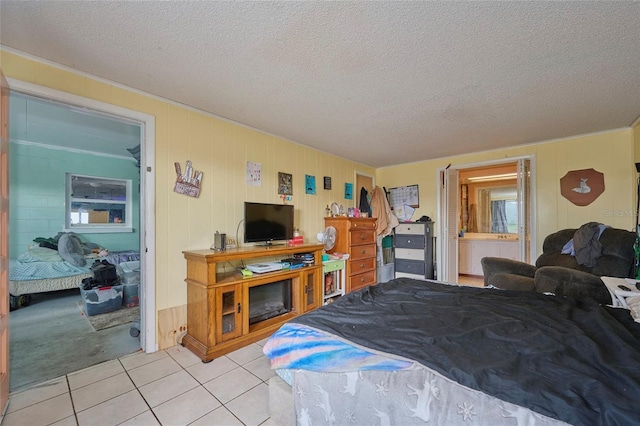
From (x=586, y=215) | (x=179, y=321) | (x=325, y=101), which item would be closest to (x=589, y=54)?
(x=325, y=101)

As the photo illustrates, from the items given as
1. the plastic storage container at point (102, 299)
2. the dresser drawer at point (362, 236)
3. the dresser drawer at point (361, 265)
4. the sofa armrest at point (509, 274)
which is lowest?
the plastic storage container at point (102, 299)

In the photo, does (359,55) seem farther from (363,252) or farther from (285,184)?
(363,252)

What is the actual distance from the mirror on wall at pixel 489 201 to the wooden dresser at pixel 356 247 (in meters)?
2.66

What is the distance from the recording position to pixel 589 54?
5.70 ft

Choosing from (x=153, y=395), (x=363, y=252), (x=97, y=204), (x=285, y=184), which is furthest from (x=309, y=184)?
(x=97, y=204)

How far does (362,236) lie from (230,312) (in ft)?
7.62

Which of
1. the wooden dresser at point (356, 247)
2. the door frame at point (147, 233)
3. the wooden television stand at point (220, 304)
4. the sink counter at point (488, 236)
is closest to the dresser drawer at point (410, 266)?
the wooden dresser at point (356, 247)

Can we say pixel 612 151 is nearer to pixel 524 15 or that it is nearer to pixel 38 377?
pixel 524 15

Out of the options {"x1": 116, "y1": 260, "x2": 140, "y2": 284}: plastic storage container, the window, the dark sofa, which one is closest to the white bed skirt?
the dark sofa

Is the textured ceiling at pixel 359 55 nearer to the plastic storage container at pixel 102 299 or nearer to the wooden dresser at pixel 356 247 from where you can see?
the wooden dresser at pixel 356 247

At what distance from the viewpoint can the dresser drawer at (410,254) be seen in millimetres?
4523

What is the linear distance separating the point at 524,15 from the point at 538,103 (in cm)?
143

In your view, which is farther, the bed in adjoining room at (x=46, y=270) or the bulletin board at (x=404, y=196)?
the bulletin board at (x=404, y=196)

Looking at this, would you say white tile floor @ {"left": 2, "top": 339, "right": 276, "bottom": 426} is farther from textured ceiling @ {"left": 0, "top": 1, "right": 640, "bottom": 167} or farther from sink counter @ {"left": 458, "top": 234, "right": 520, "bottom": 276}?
sink counter @ {"left": 458, "top": 234, "right": 520, "bottom": 276}
